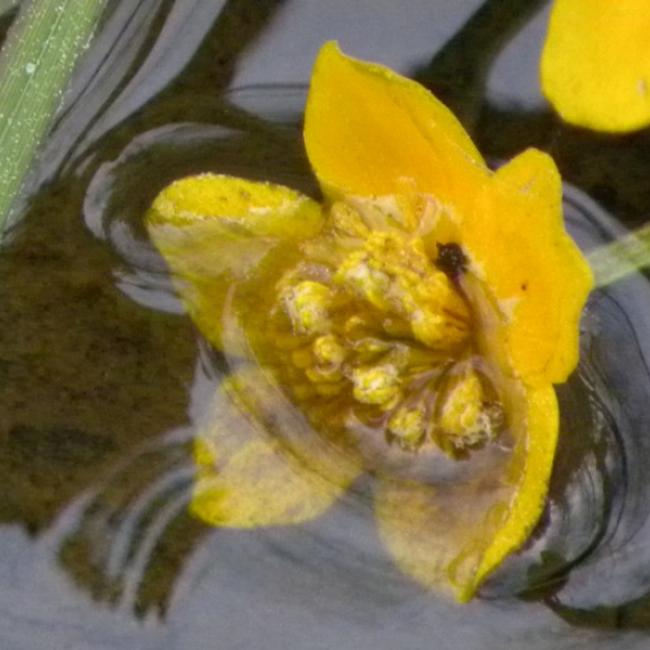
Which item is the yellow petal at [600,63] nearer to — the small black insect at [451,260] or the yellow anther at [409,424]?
the small black insect at [451,260]

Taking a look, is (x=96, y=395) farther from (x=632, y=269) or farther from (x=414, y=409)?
(x=632, y=269)

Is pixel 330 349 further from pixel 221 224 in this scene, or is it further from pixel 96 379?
pixel 96 379

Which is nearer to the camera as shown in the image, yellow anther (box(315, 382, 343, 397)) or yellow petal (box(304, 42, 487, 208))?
yellow petal (box(304, 42, 487, 208))

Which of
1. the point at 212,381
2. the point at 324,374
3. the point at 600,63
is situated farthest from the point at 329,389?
the point at 600,63

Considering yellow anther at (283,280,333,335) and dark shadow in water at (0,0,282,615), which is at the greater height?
yellow anther at (283,280,333,335)

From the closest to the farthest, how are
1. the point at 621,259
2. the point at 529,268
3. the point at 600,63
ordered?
the point at 529,268 < the point at 600,63 < the point at 621,259

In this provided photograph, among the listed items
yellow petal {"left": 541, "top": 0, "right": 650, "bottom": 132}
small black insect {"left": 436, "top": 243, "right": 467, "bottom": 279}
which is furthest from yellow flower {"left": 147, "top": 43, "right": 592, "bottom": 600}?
yellow petal {"left": 541, "top": 0, "right": 650, "bottom": 132}

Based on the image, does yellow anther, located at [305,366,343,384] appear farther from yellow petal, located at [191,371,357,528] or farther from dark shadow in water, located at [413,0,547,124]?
dark shadow in water, located at [413,0,547,124]
